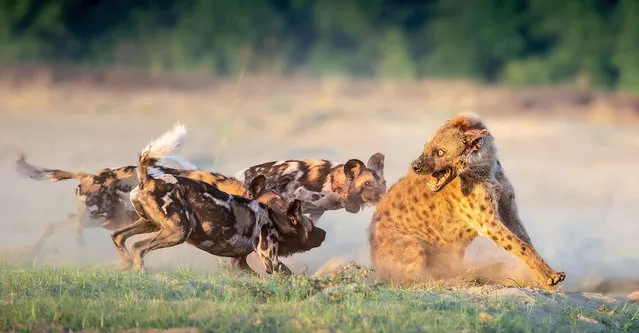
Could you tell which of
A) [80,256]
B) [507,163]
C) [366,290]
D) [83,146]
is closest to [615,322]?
[366,290]

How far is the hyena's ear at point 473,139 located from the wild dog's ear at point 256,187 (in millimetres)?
1534

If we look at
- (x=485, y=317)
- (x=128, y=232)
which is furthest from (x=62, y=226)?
(x=485, y=317)

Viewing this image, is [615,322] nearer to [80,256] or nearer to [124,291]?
[124,291]

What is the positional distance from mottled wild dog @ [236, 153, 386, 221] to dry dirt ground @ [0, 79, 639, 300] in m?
0.64

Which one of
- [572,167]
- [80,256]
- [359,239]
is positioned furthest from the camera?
[572,167]

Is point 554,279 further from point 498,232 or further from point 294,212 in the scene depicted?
point 294,212

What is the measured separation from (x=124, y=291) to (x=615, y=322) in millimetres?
2650

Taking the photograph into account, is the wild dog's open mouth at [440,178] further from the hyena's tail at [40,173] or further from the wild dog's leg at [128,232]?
the hyena's tail at [40,173]

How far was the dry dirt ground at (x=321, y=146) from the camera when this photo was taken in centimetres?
1223

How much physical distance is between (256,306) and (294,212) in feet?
6.87

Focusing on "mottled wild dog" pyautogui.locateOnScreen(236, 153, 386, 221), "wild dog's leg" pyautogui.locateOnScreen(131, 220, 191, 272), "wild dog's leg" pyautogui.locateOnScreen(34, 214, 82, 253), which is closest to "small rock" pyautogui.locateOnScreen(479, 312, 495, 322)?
"wild dog's leg" pyautogui.locateOnScreen(131, 220, 191, 272)

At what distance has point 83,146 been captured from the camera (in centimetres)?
1677

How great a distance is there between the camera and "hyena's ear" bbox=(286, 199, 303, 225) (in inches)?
355

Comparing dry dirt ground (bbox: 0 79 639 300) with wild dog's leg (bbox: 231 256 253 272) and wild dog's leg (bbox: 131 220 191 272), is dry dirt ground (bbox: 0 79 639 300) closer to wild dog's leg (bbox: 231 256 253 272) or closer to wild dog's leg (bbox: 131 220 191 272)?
wild dog's leg (bbox: 231 256 253 272)
